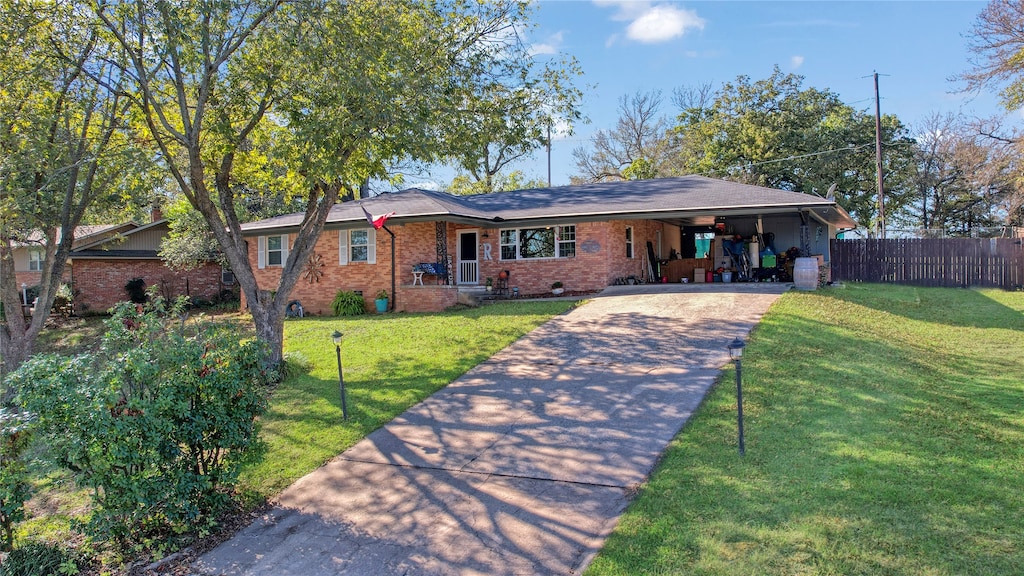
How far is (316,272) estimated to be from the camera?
1942cm

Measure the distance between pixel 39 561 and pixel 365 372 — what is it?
5.56 meters

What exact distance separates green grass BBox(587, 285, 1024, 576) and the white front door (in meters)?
11.2

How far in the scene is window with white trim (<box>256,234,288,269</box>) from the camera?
20.7m

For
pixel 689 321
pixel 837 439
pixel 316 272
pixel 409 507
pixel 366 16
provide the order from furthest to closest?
pixel 316 272 → pixel 689 321 → pixel 366 16 → pixel 837 439 → pixel 409 507

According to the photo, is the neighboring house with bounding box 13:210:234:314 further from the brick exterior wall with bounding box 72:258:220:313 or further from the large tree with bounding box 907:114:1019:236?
the large tree with bounding box 907:114:1019:236

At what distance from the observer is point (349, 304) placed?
1817 cm

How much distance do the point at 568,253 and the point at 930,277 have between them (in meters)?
12.5

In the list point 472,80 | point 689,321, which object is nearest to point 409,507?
point 689,321

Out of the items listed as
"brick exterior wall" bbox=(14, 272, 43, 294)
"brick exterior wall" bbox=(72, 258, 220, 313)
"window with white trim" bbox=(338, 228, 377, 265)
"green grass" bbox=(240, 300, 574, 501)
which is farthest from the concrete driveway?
"brick exterior wall" bbox=(14, 272, 43, 294)

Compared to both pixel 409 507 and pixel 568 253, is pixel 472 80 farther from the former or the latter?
pixel 409 507

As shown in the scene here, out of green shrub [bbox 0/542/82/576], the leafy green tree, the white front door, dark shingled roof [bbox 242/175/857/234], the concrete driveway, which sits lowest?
green shrub [bbox 0/542/82/576]

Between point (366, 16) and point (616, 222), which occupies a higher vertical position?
point (366, 16)

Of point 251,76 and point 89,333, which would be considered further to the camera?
point 89,333

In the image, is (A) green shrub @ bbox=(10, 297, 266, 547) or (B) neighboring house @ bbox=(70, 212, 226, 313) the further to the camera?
(B) neighboring house @ bbox=(70, 212, 226, 313)
